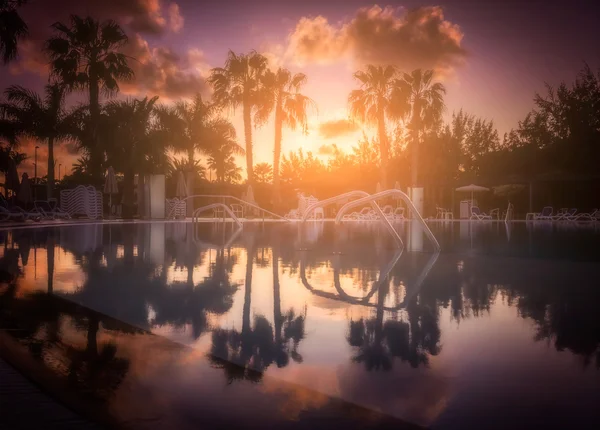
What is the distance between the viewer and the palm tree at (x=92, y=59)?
2902cm

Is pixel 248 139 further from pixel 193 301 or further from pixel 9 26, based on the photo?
pixel 193 301

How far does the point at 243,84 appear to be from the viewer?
34.6m

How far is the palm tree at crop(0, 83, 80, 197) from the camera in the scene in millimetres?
30469

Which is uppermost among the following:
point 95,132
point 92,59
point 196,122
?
point 92,59

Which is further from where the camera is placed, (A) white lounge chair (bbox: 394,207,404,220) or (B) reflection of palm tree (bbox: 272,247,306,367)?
(A) white lounge chair (bbox: 394,207,404,220)

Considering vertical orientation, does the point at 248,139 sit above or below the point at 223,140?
below

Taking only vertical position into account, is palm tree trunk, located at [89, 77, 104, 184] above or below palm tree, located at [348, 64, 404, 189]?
below

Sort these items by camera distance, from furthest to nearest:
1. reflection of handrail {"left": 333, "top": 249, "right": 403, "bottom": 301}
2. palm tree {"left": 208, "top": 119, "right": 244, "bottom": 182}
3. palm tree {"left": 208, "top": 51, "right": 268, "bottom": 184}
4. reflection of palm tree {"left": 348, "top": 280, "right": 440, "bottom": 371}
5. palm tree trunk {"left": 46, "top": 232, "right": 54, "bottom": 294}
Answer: palm tree {"left": 208, "top": 119, "right": 244, "bottom": 182}
palm tree {"left": 208, "top": 51, "right": 268, "bottom": 184}
palm tree trunk {"left": 46, "top": 232, "right": 54, "bottom": 294}
reflection of handrail {"left": 333, "top": 249, "right": 403, "bottom": 301}
reflection of palm tree {"left": 348, "top": 280, "right": 440, "bottom": 371}

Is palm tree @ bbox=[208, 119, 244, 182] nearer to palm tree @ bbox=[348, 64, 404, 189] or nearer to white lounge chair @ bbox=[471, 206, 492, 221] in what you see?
palm tree @ bbox=[348, 64, 404, 189]

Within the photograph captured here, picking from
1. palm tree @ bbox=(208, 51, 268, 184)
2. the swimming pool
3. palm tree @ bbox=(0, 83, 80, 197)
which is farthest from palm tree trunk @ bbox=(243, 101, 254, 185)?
the swimming pool

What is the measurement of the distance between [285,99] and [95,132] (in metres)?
12.5

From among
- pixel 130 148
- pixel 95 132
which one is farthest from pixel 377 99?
pixel 95 132

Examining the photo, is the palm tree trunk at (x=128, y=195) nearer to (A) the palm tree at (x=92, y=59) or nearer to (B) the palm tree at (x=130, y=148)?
(B) the palm tree at (x=130, y=148)

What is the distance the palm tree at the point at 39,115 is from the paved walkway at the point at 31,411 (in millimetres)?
30709
